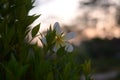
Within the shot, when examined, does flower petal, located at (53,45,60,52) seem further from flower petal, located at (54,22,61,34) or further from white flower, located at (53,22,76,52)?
flower petal, located at (54,22,61,34)

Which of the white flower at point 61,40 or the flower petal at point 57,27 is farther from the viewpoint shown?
the flower petal at point 57,27

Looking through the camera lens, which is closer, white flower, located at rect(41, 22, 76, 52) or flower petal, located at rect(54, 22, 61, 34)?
white flower, located at rect(41, 22, 76, 52)

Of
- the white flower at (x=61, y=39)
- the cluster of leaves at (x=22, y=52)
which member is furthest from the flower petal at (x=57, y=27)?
the cluster of leaves at (x=22, y=52)

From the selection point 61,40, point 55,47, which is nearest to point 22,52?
point 55,47

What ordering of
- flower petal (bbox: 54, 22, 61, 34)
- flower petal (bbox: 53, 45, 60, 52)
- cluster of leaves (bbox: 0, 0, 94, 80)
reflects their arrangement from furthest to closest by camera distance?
flower petal (bbox: 54, 22, 61, 34)
flower petal (bbox: 53, 45, 60, 52)
cluster of leaves (bbox: 0, 0, 94, 80)

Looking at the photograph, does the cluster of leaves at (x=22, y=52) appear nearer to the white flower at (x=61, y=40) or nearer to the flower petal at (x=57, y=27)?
the white flower at (x=61, y=40)

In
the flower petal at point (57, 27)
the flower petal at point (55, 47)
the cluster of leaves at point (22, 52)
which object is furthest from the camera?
the flower petal at point (57, 27)

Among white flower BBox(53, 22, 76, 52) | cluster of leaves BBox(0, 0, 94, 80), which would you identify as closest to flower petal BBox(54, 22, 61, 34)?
white flower BBox(53, 22, 76, 52)

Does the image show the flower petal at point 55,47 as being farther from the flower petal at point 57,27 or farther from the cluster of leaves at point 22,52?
the flower petal at point 57,27

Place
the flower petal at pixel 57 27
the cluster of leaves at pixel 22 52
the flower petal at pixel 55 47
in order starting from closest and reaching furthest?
the cluster of leaves at pixel 22 52 < the flower petal at pixel 55 47 < the flower petal at pixel 57 27
